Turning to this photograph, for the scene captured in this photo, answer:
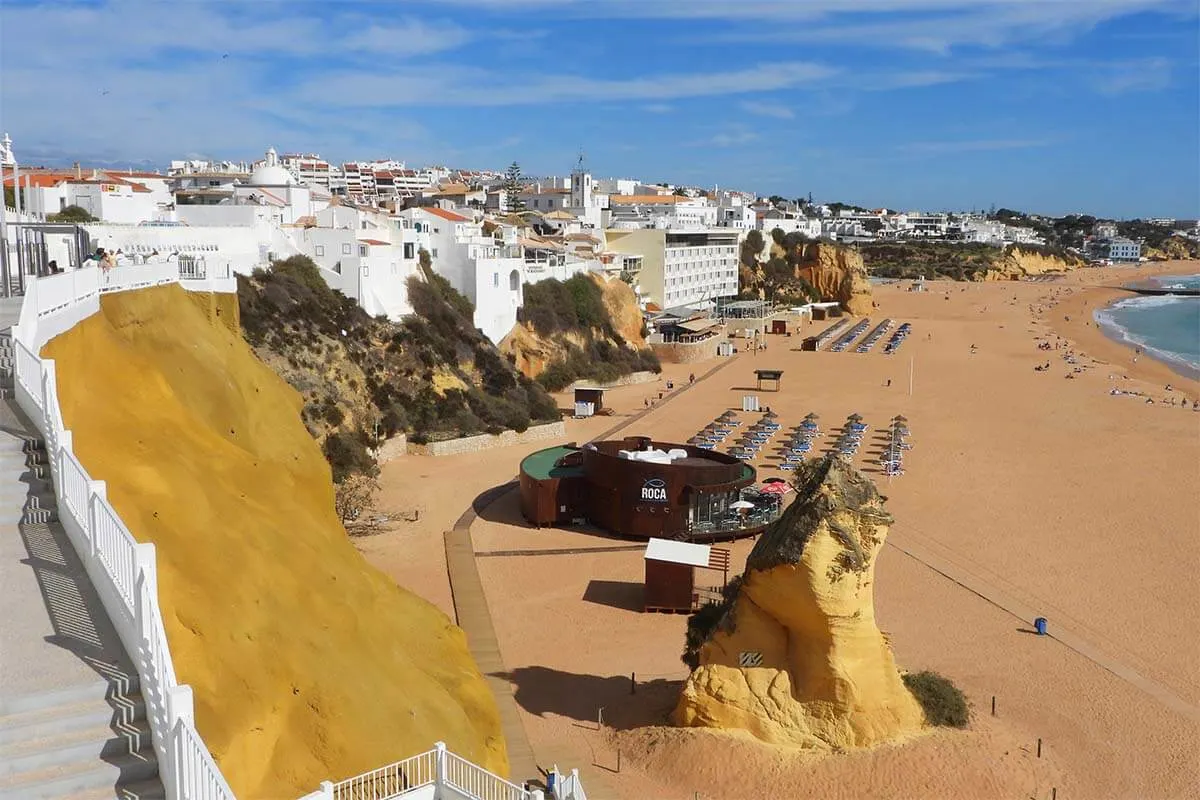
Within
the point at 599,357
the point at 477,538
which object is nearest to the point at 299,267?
the point at 477,538

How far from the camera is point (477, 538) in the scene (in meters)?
23.1

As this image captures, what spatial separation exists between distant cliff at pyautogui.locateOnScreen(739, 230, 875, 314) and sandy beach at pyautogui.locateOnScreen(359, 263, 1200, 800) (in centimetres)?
4339

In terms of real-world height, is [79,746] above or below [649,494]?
above

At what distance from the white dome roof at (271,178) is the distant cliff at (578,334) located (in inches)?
587

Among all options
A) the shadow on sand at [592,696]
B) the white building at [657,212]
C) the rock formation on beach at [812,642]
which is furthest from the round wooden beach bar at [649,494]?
the white building at [657,212]

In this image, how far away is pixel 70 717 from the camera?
631 cm

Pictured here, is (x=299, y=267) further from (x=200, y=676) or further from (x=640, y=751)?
(x=200, y=676)

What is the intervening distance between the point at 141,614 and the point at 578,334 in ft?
134

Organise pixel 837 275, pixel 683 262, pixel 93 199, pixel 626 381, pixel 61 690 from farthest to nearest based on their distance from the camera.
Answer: pixel 837 275
pixel 683 262
pixel 626 381
pixel 93 199
pixel 61 690

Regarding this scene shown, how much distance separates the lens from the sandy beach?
12812 millimetres

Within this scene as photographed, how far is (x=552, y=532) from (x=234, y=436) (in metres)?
11.6

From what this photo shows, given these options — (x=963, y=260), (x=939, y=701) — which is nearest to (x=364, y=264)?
(x=939, y=701)

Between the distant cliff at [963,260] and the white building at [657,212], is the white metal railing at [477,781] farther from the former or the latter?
the distant cliff at [963,260]

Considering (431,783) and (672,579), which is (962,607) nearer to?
(672,579)
